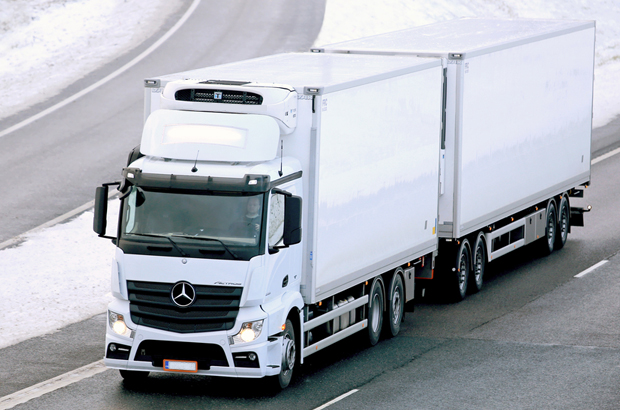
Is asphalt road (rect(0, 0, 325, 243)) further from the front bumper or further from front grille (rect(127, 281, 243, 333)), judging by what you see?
front grille (rect(127, 281, 243, 333))

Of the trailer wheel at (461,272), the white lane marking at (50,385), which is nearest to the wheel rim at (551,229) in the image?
the trailer wheel at (461,272)

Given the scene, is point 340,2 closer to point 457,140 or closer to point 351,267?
point 457,140

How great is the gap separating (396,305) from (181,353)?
4589mm

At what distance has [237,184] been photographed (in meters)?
12.6

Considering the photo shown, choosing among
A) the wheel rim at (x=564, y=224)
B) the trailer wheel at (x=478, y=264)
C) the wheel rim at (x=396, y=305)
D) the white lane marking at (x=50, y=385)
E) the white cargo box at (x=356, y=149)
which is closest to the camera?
the white lane marking at (x=50, y=385)

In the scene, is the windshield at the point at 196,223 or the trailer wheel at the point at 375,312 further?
the trailer wheel at the point at 375,312

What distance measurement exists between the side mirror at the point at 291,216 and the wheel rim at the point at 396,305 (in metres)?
3.94

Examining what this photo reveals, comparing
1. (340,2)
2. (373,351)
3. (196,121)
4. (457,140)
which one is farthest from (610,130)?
(196,121)

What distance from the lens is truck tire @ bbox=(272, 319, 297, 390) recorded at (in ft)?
43.4

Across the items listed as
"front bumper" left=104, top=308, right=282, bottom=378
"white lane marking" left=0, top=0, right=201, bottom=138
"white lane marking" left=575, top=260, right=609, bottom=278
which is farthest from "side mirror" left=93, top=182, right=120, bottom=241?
"white lane marking" left=0, top=0, right=201, bottom=138

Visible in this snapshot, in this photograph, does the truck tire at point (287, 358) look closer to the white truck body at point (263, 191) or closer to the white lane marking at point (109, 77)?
the white truck body at point (263, 191)

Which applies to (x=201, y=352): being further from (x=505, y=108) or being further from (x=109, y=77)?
(x=109, y=77)

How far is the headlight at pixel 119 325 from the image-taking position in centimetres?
1298

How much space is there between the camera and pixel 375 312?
15797 mm
